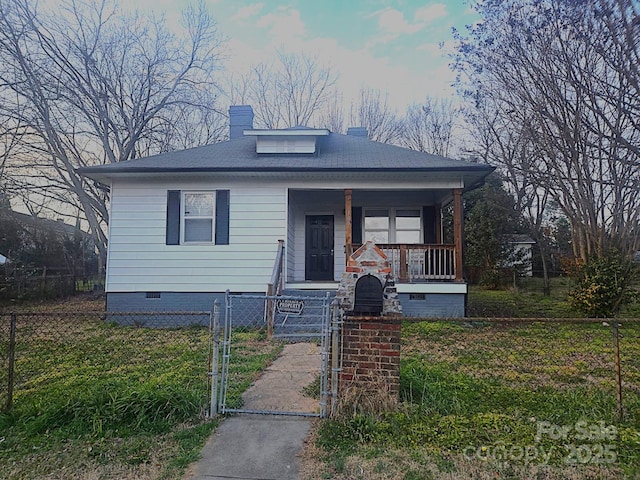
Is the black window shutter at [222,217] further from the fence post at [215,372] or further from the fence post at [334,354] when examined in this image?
the fence post at [334,354]

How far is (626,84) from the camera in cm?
851

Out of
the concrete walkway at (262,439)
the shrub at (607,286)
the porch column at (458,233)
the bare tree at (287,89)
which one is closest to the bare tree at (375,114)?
the bare tree at (287,89)

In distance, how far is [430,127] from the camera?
2422 centimetres

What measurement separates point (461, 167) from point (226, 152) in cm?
594

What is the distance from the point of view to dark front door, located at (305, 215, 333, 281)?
11.1 m

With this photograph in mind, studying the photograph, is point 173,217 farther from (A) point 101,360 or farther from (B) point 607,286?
(B) point 607,286

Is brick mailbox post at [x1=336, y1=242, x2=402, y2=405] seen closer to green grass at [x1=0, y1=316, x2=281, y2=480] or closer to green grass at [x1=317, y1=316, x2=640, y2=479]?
green grass at [x1=317, y1=316, x2=640, y2=479]

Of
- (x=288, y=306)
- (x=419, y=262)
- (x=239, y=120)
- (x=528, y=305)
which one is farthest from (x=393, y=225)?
(x=239, y=120)

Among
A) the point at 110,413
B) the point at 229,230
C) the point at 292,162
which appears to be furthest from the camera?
the point at 292,162

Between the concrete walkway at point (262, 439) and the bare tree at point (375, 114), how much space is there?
21.4 m

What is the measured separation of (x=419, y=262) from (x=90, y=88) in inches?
573

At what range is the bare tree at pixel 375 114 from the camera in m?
24.1

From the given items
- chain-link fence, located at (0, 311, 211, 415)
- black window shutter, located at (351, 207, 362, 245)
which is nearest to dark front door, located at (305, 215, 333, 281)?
black window shutter, located at (351, 207, 362, 245)

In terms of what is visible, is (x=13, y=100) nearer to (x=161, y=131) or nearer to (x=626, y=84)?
(x=161, y=131)
